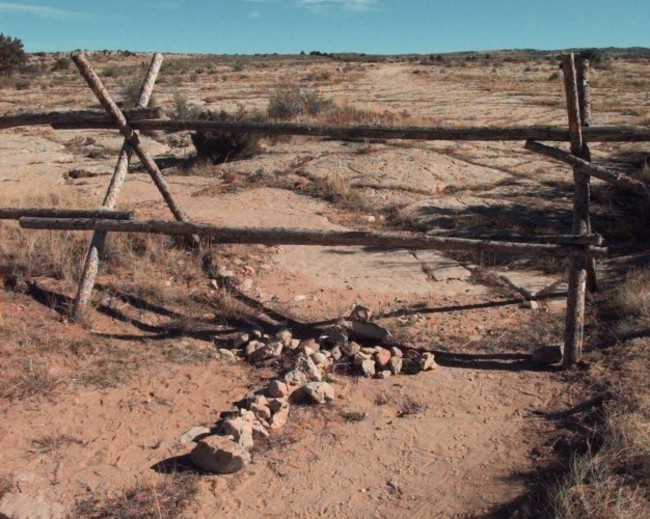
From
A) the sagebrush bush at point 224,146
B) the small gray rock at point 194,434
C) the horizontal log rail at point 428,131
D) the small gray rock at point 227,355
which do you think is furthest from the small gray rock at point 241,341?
the sagebrush bush at point 224,146

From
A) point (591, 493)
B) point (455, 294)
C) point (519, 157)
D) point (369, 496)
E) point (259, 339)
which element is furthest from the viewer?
point (519, 157)

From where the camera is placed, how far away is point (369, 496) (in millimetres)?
3346

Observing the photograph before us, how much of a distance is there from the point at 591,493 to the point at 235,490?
1654mm

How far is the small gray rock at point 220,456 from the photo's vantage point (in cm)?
343

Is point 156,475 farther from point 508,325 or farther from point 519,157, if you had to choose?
point 519,157

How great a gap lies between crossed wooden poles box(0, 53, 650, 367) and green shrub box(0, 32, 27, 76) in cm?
3060

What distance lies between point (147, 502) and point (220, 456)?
403 millimetres

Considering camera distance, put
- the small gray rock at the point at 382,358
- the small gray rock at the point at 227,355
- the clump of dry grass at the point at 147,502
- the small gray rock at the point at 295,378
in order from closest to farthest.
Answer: the clump of dry grass at the point at 147,502
the small gray rock at the point at 295,378
the small gray rock at the point at 382,358
the small gray rock at the point at 227,355

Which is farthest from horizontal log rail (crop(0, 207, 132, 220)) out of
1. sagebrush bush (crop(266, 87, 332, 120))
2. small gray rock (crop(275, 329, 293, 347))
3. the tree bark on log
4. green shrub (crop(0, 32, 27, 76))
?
green shrub (crop(0, 32, 27, 76))

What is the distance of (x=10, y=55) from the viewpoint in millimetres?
32906

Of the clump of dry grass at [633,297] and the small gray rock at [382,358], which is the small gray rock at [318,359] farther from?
the clump of dry grass at [633,297]

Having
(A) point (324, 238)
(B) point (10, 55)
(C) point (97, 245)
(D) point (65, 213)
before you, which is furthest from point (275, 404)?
(B) point (10, 55)

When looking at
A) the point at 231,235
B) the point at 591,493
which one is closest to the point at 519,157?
the point at 231,235

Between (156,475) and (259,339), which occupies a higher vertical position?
(259,339)
